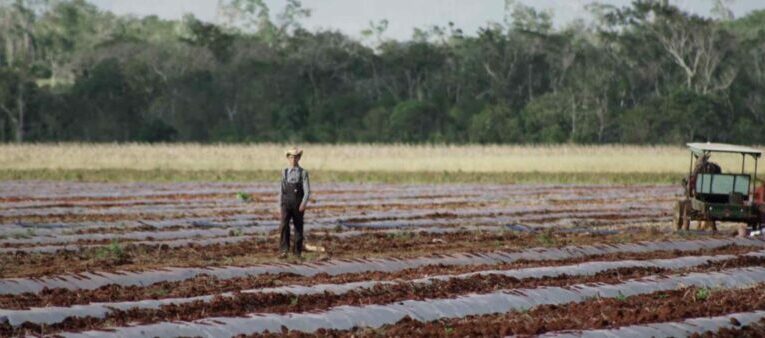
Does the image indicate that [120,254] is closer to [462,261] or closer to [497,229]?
[462,261]

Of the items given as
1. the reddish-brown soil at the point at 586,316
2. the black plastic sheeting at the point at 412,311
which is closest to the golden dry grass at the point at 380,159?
the black plastic sheeting at the point at 412,311

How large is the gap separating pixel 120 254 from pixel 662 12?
5737 cm

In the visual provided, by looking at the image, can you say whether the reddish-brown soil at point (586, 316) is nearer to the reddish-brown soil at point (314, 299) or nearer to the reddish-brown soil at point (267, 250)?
the reddish-brown soil at point (314, 299)

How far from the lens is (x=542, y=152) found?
49.4m

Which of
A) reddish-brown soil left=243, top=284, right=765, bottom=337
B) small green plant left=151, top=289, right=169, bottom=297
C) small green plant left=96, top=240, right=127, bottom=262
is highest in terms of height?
reddish-brown soil left=243, top=284, right=765, bottom=337

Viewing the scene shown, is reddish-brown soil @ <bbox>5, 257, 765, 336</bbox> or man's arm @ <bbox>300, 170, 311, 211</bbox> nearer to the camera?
reddish-brown soil @ <bbox>5, 257, 765, 336</bbox>

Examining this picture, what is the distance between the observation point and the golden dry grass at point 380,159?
46531 millimetres

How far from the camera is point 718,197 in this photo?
842 inches

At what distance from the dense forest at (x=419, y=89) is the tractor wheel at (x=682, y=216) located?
40.3 metres

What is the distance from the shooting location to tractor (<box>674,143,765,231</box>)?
20656 millimetres

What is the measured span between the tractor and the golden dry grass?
23638mm

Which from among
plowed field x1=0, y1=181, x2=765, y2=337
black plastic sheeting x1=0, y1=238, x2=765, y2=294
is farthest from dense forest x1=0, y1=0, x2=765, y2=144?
black plastic sheeting x1=0, y1=238, x2=765, y2=294

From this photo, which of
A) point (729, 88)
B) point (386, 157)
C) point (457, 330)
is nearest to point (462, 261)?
point (457, 330)

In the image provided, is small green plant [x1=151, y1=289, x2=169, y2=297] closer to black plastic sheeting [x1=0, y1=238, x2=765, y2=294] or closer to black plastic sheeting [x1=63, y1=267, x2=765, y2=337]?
black plastic sheeting [x1=0, y1=238, x2=765, y2=294]
